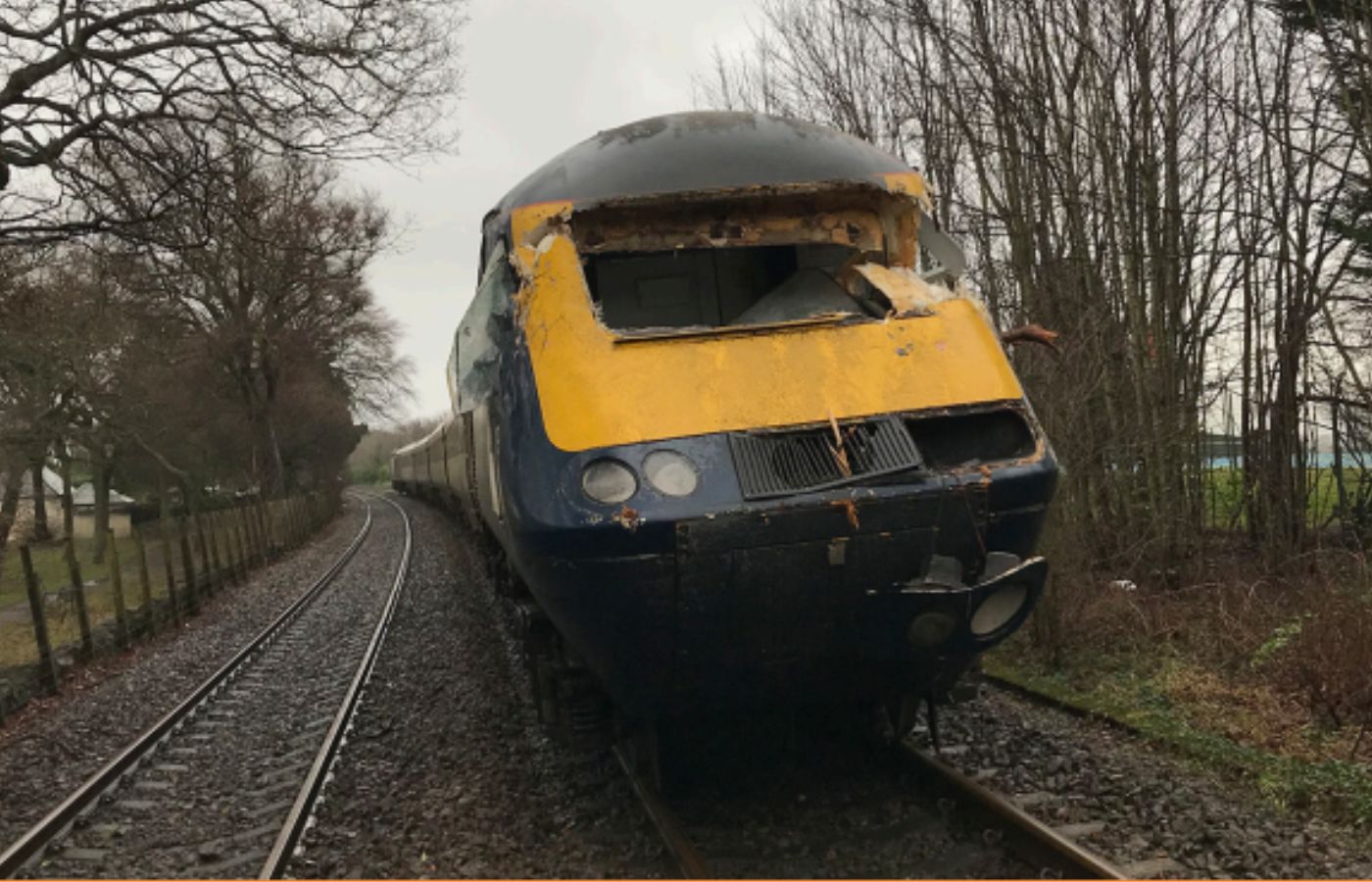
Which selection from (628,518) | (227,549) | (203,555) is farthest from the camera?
(227,549)

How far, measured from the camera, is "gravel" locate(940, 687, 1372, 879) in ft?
14.4

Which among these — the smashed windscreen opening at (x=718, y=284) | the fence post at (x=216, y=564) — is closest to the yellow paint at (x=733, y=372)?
the smashed windscreen opening at (x=718, y=284)

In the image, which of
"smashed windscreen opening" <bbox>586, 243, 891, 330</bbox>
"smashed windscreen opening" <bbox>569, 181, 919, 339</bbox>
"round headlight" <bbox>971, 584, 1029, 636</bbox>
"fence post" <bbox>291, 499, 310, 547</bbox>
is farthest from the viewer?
"fence post" <bbox>291, 499, 310, 547</bbox>

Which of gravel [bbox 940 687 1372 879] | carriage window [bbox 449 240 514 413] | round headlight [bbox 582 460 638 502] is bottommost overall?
gravel [bbox 940 687 1372 879]

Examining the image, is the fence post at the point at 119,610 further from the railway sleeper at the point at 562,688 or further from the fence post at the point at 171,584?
the railway sleeper at the point at 562,688

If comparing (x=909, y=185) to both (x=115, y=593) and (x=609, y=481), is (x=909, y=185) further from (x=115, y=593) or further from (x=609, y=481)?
(x=115, y=593)

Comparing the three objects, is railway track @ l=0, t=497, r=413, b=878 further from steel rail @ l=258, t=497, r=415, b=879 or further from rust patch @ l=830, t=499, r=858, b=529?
rust patch @ l=830, t=499, r=858, b=529

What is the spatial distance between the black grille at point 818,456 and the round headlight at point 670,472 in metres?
0.19

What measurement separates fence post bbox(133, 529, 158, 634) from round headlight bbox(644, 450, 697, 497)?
471 inches

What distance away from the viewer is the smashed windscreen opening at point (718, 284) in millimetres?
5379

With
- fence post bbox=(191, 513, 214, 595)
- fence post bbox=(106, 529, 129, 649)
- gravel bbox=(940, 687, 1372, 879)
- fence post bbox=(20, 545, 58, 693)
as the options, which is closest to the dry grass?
gravel bbox=(940, 687, 1372, 879)

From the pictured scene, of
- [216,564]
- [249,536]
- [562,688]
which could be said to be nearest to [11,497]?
[249,536]

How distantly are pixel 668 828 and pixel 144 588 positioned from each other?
12048 millimetres

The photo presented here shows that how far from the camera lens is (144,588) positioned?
14.5m
